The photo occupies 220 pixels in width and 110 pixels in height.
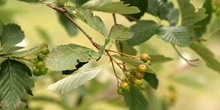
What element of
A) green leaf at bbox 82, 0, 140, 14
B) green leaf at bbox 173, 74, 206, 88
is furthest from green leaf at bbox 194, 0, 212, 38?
green leaf at bbox 173, 74, 206, 88

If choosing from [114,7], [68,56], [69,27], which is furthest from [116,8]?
[69,27]

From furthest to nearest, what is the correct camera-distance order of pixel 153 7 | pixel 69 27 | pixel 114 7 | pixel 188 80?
pixel 188 80 → pixel 69 27 → pixel 153 7 → pixel 114 7

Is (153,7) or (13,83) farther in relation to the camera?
(153,7)

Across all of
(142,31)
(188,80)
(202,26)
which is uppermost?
(142,31)

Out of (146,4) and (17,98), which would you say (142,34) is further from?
(17,98)

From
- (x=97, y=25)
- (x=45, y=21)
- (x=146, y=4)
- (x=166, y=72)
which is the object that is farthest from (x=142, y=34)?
(x=45, y=21)

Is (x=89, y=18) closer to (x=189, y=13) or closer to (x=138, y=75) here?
(x=138, y=75)

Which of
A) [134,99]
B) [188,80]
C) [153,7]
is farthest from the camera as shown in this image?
[188,80]

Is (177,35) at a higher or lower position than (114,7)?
lower
